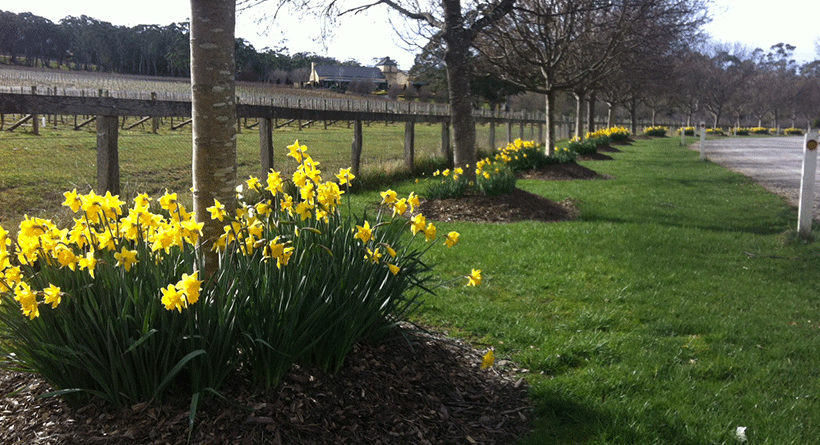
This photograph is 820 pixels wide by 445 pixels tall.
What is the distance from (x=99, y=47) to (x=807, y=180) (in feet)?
37.7

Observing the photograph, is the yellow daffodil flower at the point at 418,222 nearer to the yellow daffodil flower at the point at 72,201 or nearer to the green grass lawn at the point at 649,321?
the green grass lawn at the point at 649,321

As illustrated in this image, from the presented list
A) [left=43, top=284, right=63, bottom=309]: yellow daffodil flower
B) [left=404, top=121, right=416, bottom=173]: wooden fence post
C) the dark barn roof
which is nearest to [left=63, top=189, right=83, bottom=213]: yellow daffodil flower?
[left=43, top=284, right=63, bottom=309]: yellow daffodil flower

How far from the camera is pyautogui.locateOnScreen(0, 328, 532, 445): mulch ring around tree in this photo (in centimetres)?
266

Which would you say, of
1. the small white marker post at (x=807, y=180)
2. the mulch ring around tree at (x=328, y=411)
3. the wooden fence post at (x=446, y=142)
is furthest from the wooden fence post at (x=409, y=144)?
the mulch ring around tree at (x=328, y=411)

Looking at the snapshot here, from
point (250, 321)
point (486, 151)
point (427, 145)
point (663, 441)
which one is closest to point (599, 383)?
point (663, 441)

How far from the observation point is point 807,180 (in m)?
7.61

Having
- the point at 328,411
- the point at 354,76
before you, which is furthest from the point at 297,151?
the point at 354,76

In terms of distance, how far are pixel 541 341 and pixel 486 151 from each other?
1606 cm

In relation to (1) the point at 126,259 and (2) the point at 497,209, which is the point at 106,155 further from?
(2) the point at 497,209

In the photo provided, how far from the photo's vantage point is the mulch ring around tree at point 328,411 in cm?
266

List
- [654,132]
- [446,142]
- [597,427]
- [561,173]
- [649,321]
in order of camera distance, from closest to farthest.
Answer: [597,427]
[649,321]
[561,173]
[446,142]
[654,132]

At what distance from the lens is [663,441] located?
312 cm

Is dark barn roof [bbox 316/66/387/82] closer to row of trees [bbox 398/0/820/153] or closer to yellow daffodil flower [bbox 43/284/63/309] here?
row of trees [bbox 398/0/820/153]

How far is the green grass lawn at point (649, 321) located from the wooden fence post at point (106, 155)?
3.58m
